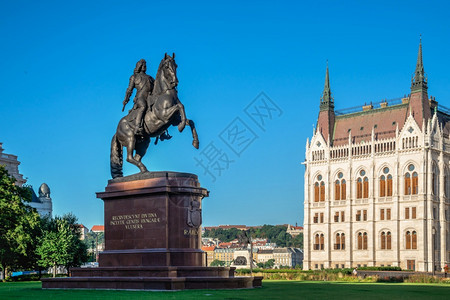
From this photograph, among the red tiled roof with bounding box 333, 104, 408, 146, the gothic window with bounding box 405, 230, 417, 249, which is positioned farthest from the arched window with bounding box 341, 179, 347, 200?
the gothic window with bounding box 405, 230, 417, 249

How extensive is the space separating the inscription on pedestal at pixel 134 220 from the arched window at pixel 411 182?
79.2 m

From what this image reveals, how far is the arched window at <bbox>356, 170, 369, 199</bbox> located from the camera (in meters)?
110

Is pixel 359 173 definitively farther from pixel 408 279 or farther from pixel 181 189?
Result: pixel 181 189

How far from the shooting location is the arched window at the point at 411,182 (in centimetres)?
10312

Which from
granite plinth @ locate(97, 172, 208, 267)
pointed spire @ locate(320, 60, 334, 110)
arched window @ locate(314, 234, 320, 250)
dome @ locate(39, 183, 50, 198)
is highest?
pointed spire @ locate(320, 60, 334, 110)

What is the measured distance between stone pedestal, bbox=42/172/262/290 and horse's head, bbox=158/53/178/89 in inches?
171

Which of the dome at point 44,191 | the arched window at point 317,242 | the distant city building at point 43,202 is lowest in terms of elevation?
the arched window at point 317,242

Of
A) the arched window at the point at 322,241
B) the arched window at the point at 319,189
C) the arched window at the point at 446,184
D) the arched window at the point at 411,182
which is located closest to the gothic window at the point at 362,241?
the arched window at the point at 322,241

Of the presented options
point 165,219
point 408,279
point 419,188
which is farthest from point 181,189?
point 419,188

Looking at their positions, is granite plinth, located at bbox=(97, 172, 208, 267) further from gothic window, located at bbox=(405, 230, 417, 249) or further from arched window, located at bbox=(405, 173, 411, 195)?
arched window, located at bbox=(405, 173, 411, 195)

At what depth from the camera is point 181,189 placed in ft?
96.6

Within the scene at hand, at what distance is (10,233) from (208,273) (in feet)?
90.5

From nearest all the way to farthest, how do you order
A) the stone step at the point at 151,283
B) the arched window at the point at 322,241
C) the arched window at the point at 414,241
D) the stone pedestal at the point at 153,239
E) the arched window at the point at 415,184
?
the stone step at the point at 151,283 → the stone pedestal at the point at 153,239 → the arched window at the point at 414,241 → the arched window at the point at 415,184 → the arched window at the point at 322,241

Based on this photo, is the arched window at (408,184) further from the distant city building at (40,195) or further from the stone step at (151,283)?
the stone step at (151,283)
